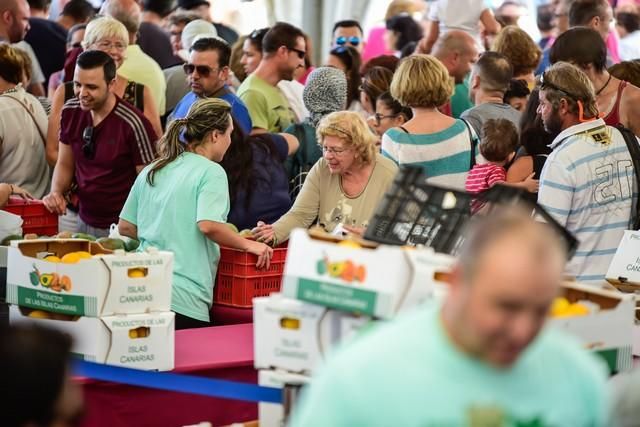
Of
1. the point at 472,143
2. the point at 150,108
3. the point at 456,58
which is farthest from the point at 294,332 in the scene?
the point at 456,58

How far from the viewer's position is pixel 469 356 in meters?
2.29

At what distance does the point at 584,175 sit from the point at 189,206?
1.65 meters

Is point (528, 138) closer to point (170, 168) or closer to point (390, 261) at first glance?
point (170, 168)

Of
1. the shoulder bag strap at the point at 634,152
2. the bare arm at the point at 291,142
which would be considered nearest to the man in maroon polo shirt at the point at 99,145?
the bare arm at the point at 291,142

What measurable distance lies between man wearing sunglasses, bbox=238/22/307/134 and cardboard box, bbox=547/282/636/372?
3.67m

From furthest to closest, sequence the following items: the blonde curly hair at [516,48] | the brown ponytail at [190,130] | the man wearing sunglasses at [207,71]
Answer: the blonde curly hair at [516,48] < the man wearing sunglasses at [207,71] < the brown ponytail at [190,130]

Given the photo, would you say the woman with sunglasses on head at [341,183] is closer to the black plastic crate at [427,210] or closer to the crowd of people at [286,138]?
the crowd of people at [286,138]

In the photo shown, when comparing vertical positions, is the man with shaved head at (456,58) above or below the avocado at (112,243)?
above

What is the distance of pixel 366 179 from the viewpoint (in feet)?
18.2

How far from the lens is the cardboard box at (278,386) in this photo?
374 centimetres

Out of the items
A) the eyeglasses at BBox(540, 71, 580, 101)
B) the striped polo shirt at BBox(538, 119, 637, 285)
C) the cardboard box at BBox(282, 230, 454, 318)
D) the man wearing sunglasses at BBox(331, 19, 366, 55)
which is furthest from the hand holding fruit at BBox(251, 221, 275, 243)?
the man wearing sunglasses at BBox(331, 19, 366, 55)

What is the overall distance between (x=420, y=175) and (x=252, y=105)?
338 centimetres

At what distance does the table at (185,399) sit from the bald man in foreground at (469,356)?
7.46ft

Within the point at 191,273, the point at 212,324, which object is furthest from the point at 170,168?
the point at 212,324
